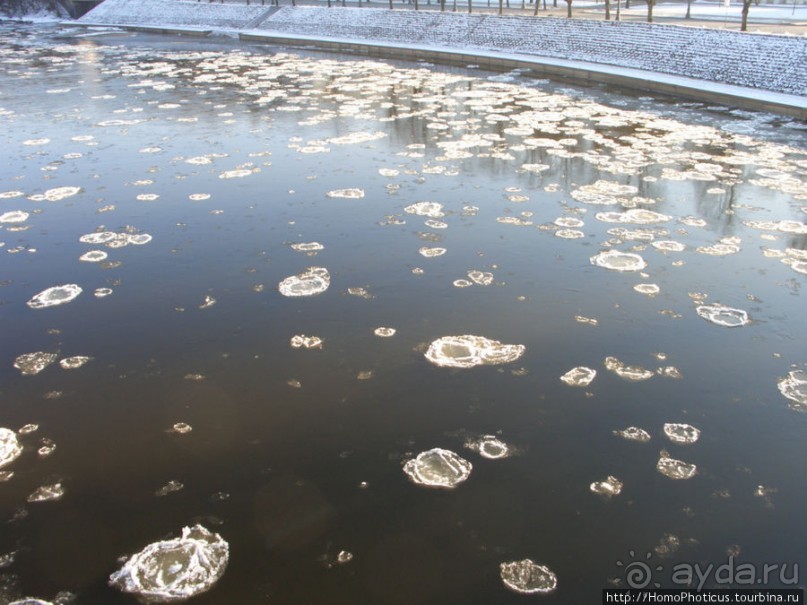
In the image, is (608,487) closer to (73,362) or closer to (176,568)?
(176,568)

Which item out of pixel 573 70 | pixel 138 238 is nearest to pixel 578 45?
pixel 573 70

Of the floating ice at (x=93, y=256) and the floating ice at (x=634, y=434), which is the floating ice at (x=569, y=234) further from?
the floating ice at (x=93, y=256)

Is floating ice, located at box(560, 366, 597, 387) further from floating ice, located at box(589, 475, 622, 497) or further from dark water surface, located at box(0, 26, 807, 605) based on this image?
floating ice, located at box(589, 475, 622, 497)

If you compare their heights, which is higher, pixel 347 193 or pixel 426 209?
pixel 347 193

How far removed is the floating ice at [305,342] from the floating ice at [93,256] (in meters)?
2.77

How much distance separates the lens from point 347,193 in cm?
809

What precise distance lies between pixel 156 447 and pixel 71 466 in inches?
19.0

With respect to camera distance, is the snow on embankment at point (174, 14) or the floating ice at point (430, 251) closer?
the floating ice at point (430, 251)

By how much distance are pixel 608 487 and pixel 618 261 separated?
317 centimetres

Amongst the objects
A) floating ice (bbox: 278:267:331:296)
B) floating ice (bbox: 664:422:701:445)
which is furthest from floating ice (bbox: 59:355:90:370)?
floating ice (bbox: 664:422:701:445)

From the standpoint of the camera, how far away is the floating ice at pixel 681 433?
379 cm

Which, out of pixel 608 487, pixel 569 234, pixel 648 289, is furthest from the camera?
pixel 569 234

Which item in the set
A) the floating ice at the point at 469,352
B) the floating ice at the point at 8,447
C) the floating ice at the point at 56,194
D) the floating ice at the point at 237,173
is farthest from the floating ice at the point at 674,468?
the floating ice at the point at 56,194

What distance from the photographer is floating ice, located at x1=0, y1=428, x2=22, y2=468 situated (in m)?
3.71
